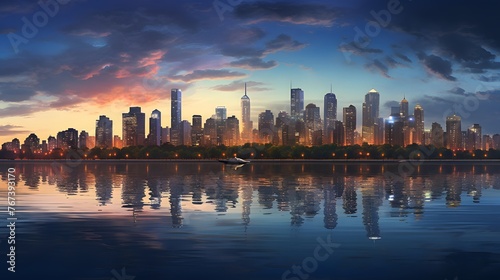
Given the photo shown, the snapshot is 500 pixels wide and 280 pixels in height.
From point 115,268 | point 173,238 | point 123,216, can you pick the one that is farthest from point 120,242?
point 123,216

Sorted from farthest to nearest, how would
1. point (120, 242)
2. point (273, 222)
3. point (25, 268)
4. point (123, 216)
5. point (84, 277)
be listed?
point (123, 216), point (273, 222), point (120, 242), point (25, 268), point (84, 277)

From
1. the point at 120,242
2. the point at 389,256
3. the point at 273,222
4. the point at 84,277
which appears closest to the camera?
the point at 84,277

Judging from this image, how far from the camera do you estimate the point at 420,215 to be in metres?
43.8

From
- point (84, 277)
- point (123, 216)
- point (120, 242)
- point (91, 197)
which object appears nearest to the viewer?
point (84, 277)

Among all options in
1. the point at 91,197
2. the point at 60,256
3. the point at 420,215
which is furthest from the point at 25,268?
the point at 91,197

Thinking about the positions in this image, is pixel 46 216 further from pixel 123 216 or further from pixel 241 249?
pixel 241 249

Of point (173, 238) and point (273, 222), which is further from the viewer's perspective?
point (273, 222)

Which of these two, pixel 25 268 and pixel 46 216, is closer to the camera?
pixel 25 268

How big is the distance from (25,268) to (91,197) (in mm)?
36301

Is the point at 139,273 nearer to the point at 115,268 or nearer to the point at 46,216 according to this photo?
the point at 115,268

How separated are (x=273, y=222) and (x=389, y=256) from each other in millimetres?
13140

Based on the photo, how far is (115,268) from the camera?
80.9 ft

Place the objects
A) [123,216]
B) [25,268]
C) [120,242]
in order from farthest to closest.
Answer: [123,216] < [120,242] < [25,268]

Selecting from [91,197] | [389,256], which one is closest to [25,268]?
[389,256]
